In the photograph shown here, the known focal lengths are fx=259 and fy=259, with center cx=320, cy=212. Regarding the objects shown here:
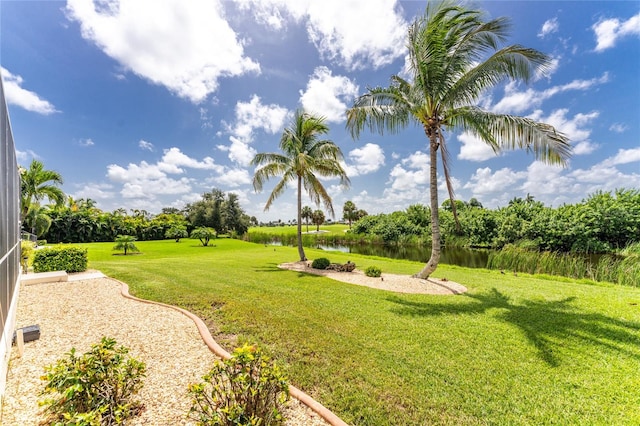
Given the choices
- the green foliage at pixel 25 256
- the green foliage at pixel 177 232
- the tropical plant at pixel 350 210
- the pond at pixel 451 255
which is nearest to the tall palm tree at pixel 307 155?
the green foliage at pixel 25 256

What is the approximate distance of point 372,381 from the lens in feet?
10.9

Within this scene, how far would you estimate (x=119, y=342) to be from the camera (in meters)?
4.29

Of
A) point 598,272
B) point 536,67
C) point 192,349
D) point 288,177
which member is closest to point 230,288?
point 192,349

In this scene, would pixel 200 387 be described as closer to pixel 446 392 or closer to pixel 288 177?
pixel 446 392

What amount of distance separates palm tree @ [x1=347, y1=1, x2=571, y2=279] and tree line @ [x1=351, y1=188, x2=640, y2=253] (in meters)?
8.14

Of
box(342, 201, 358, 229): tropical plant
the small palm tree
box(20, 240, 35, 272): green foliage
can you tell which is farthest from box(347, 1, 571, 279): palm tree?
box(342, 201, 358, 229): tropical plant

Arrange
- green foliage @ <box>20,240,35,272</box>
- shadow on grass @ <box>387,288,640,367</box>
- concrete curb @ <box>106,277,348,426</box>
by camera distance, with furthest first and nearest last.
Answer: green foliage @ <box>20,240,35,272</box> → shadow on grass @ <box>387,288,640,367</box> → concrete curb @ <box>106,277,348,426</box>

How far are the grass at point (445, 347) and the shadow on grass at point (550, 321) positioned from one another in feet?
0.09

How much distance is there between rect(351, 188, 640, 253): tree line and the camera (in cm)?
1885

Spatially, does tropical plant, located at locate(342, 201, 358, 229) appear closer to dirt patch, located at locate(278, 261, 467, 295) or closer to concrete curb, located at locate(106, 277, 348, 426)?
dirt patch, located at locate(278, 261, 467, 295)

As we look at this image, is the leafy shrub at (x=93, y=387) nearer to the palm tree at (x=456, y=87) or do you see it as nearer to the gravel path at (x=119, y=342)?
the gravel path at (x=119, y=342)

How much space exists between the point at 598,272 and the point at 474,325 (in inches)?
450

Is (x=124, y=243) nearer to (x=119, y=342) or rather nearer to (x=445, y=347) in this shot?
(x=119, y=342)

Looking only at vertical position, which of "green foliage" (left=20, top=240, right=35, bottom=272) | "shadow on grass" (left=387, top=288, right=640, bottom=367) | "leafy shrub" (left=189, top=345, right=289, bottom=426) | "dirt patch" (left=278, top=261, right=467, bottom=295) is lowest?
"shadow on grass" (left=387, top=288, right=640, bottom=367)
